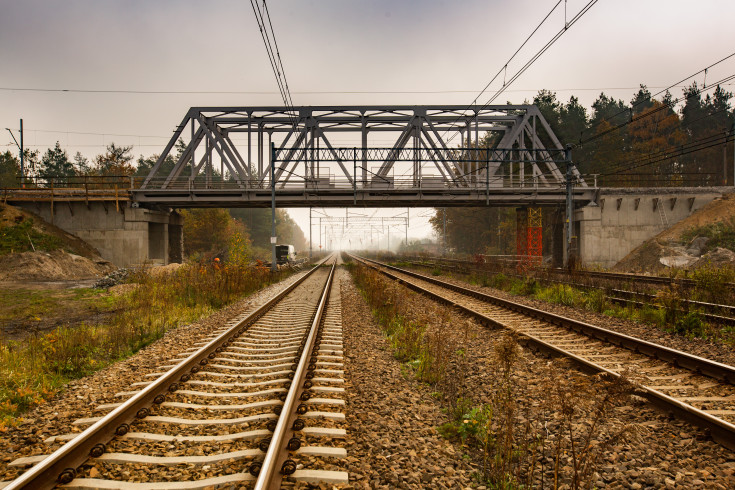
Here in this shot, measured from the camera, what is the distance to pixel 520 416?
15.5 feet

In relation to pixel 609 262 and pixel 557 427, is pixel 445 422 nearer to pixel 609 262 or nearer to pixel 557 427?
pixel 557 427

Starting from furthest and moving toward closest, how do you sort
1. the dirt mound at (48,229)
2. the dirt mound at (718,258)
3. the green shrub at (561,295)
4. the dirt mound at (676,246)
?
the dirt mound at (48,229)
the dirt mound at (676,246)
the dirt mound at (718,258)
the green shrub at (561,295)

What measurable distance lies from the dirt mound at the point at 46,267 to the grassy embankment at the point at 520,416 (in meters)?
23.2

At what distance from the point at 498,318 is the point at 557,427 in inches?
260

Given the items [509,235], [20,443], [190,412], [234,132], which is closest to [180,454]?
[190,412]

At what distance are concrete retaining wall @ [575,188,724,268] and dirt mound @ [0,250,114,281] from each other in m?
34.3

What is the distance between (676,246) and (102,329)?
114ft

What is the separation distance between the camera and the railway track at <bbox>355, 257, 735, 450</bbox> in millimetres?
4346

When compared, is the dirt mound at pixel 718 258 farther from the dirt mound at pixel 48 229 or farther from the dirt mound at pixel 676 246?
the dirt mound at pixel 48 229

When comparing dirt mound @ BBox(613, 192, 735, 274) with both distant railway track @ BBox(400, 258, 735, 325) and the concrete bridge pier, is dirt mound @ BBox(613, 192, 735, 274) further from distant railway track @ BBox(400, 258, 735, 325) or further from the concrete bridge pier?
the concrete bridge pier

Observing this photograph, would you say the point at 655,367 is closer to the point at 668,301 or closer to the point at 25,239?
the point at 668,301

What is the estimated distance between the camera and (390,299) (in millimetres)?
12164

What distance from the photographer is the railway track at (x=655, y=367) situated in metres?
4.35

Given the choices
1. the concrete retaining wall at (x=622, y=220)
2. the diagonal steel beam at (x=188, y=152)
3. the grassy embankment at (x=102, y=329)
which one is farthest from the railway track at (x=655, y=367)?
the diagonal steel beam at (x=188, y=152)
